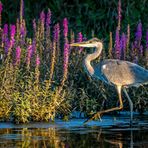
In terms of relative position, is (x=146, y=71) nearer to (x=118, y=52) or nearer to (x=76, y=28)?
(x=118, y=52)

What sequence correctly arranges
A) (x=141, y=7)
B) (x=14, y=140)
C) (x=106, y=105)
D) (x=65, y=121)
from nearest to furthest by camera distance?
(x=14, y=140), (x=65, y=121), (x=106, y=105), (x=141, y=7)

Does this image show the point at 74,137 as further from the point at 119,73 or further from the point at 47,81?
the point at 119,73

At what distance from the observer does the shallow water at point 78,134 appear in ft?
38.8

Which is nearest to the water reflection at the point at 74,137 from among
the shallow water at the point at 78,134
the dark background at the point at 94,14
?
the shallow water at the point at 78,134

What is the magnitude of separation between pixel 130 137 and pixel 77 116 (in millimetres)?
2852

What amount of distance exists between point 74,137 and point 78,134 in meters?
0.38

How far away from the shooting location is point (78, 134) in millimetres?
12930

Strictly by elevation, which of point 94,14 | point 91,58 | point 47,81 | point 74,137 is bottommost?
point 74,137

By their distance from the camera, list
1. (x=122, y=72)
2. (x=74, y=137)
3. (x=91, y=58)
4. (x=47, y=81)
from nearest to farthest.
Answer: (x=74, y=137)
(x=47, y=81)
(x=122, y=72)
(x=91, y=58)

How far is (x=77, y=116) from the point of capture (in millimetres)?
15336

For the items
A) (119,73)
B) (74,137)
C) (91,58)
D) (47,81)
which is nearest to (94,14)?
(91,58)

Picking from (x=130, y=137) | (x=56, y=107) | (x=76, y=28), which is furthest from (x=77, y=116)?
(x=76, y=28)

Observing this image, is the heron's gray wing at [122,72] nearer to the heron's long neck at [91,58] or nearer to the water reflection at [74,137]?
the heron's long neck at [91,58]

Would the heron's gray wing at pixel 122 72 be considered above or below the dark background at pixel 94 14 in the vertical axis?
below
